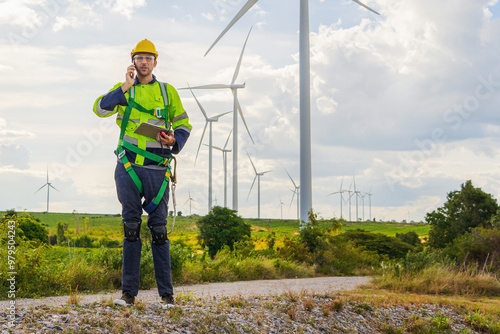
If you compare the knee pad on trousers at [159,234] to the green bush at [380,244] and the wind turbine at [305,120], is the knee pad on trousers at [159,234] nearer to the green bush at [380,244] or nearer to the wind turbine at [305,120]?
the wind turbine at [305,120]

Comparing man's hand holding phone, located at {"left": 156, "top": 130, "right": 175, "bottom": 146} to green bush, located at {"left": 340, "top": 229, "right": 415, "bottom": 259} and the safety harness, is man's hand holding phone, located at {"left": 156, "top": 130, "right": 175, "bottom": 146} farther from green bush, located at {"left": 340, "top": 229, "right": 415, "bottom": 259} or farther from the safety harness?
green bush, located at {"left": 340, "top": 229, "right": 415, "bottom": 259}

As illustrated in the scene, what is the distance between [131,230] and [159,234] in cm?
38

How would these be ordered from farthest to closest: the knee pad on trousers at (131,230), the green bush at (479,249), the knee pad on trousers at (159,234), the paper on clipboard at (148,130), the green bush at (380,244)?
1. the green bush at (380,244)
2. the green bush at (479,249)
3. the knee pad on trousers at (159,234)
4. the knee pad on trousers at (131,230)
5. the paper on clipboard at (148,130)

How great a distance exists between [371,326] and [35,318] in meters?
5.27

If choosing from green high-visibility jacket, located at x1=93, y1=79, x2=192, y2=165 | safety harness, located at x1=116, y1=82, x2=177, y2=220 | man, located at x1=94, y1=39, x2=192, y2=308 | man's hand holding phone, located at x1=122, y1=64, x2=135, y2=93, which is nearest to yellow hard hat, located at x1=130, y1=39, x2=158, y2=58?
man, located at x1=94, y1=39, x2=192, y2=308

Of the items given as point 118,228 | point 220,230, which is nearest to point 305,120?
point 220,230

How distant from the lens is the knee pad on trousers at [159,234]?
6942mm

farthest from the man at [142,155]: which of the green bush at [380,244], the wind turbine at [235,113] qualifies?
the wind turbine at [235,113]

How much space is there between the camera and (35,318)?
5711mm

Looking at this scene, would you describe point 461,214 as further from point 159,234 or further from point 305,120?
point 159,234

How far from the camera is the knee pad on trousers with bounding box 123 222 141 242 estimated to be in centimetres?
679

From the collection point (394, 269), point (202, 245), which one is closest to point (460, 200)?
point (202, 245)

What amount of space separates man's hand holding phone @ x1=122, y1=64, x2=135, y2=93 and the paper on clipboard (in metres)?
0.56

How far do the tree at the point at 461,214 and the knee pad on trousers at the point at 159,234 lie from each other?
2969 centimetres
